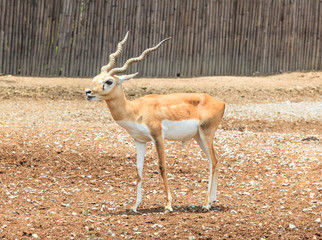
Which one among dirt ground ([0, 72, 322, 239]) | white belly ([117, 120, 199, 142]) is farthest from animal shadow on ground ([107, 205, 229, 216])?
white belly ([117, 120, 199, 142])

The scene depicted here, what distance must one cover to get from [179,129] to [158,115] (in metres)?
0.33

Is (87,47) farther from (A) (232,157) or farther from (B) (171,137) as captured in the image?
(B) (171,137)

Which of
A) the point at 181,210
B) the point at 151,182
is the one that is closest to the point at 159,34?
the point at 151,182

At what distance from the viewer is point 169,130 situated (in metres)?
6.61

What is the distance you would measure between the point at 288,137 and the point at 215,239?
5139 millimetres

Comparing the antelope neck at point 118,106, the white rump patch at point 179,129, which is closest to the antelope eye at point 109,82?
the antelope neck at point 118,106

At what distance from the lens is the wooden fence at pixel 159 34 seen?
16766 mm

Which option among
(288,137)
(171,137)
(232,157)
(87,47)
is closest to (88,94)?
(171,137)

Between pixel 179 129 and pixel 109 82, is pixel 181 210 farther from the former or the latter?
pixel 109 82

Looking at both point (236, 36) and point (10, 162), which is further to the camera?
point (236, 36)

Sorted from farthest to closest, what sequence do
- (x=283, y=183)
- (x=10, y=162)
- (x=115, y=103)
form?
(x=10, y=162) < (x=283, y=183) < (x=115, y=103)

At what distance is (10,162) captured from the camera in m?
8.60

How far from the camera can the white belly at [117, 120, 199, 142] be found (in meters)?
6.41

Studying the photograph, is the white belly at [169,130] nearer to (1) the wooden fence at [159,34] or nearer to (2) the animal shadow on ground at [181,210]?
(2) the animal shadow on ground at [181,210]
